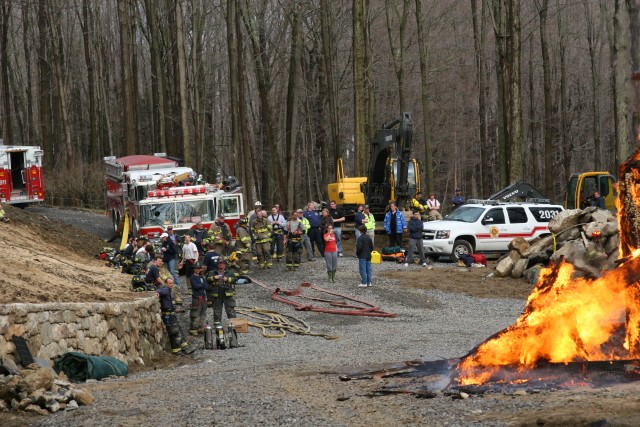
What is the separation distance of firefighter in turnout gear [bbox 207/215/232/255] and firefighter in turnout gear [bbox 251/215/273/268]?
0.82m

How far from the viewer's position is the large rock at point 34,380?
37.7 ft

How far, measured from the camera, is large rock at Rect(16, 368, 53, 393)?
1149 centimetres

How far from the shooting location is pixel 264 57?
52.7 m

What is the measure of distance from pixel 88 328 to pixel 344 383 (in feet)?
16.7

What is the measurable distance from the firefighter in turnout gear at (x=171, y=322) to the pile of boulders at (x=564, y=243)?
10.3 meters

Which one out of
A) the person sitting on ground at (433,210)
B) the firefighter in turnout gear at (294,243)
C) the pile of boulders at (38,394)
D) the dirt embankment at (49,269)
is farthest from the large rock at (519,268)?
the pile of boulders at (38,394)

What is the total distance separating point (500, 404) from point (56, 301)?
8436 mm

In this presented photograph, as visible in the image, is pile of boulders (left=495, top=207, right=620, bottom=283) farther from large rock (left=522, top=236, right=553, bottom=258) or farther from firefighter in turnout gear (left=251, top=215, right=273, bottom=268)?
firefighter in turnout gear (left=251, top=215, right=273, bottom=268)

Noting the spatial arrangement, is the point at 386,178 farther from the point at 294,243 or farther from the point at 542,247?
the point at 542,247

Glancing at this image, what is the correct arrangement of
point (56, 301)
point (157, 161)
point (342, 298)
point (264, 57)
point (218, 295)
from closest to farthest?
point (56, 301) < point (218, 295) < point (342, 298) < point (157, 161) < point (264, 57)

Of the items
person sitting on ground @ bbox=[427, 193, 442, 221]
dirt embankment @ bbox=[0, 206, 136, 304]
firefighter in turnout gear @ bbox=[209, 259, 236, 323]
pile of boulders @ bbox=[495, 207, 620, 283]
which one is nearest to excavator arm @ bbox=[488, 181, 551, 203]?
person sitting on ground @ bbox=[427, 193, 442, 221]

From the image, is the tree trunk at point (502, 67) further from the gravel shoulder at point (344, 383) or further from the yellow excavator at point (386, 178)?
the gravel shoulder at point (344, 383)

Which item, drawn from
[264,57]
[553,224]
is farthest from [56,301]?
[264,57]

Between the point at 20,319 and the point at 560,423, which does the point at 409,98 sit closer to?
the point at 20,319
